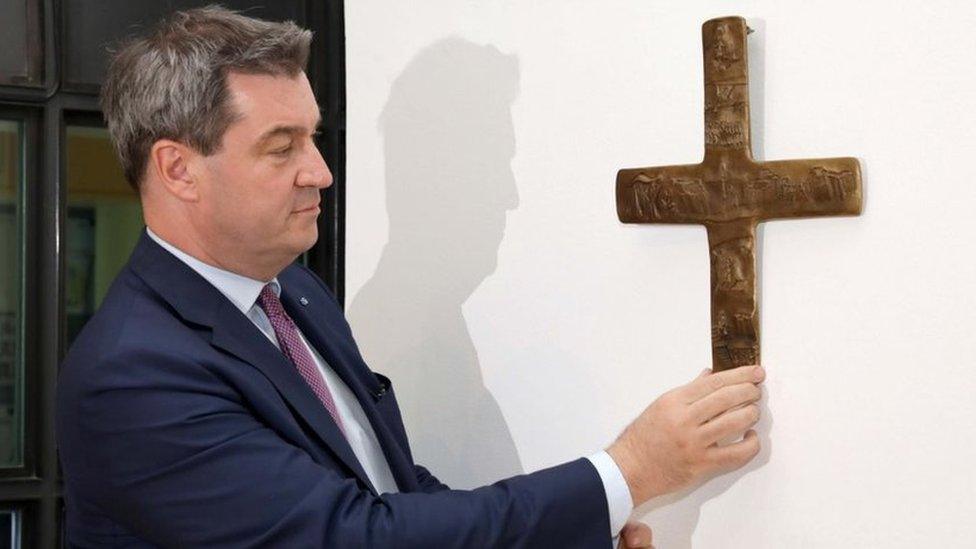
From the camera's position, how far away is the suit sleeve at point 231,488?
1516 mm

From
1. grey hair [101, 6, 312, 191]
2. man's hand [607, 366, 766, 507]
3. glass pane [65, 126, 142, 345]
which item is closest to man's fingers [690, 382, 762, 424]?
man's hand [607, 366, 766, 507]

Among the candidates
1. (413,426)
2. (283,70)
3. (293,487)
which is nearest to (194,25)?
(283,70)

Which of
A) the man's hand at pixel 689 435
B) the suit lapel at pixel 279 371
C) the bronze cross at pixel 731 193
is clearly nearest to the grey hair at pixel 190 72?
the suit lapel at pixel 279 371

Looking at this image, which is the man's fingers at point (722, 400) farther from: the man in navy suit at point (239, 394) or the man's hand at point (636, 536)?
the man's hand at point (636, 536)

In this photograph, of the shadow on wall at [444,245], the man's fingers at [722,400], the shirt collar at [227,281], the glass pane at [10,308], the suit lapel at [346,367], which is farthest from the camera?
the glass pane at [10,308]

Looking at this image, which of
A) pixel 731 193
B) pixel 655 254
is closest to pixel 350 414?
pixel 655 254

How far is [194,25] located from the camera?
1.73 metres

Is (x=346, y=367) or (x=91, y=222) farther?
(x=91, y=222)

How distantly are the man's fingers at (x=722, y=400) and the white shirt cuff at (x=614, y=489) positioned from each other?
0.40 feet

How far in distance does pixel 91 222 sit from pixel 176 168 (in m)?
1.13

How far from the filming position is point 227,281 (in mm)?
1747

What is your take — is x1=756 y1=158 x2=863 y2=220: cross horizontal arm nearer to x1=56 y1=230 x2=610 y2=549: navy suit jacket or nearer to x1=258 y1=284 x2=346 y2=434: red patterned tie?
x1=56 y1=230 x2=610 y2=549: navy suit jacket

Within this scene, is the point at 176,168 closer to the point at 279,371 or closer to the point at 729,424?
the point at 279,371

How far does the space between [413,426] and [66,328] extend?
2.79 ft
